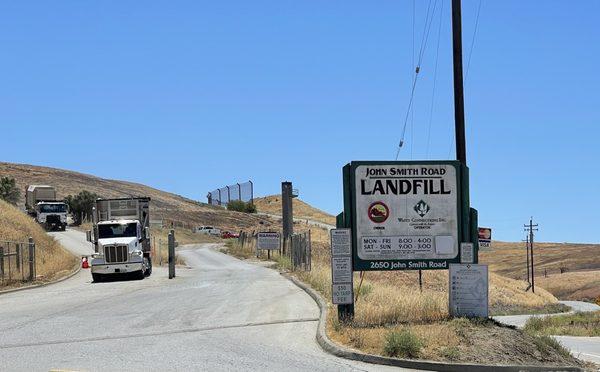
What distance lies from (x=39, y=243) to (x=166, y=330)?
98.8 ft

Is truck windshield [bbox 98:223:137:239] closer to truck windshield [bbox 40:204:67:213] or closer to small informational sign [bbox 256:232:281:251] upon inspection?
small informational sign [bbox 256:232:281:251]

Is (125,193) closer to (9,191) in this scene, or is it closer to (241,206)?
(241,206)

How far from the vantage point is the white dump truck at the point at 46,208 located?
66562 millimetres

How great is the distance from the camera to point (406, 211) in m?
14.9

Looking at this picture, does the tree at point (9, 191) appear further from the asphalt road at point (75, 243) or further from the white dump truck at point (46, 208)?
the asphalt road at point (75, 243)

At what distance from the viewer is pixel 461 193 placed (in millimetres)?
15133

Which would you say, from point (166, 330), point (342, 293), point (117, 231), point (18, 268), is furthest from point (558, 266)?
point (166, 330)

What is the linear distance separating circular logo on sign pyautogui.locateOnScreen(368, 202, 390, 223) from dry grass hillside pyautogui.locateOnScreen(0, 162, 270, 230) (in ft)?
317

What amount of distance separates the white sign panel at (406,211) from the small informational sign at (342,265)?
47 centimetres

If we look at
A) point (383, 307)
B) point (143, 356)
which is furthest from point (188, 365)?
point (383, 307)

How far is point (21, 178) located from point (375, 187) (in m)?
121

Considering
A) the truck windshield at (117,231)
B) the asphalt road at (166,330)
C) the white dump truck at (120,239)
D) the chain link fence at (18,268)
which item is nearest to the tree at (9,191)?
the white dump truck at (120,239)

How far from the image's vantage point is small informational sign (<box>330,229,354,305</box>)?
1407 centimetres

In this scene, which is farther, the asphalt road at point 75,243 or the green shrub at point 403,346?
the asphalt road at point 75,243
